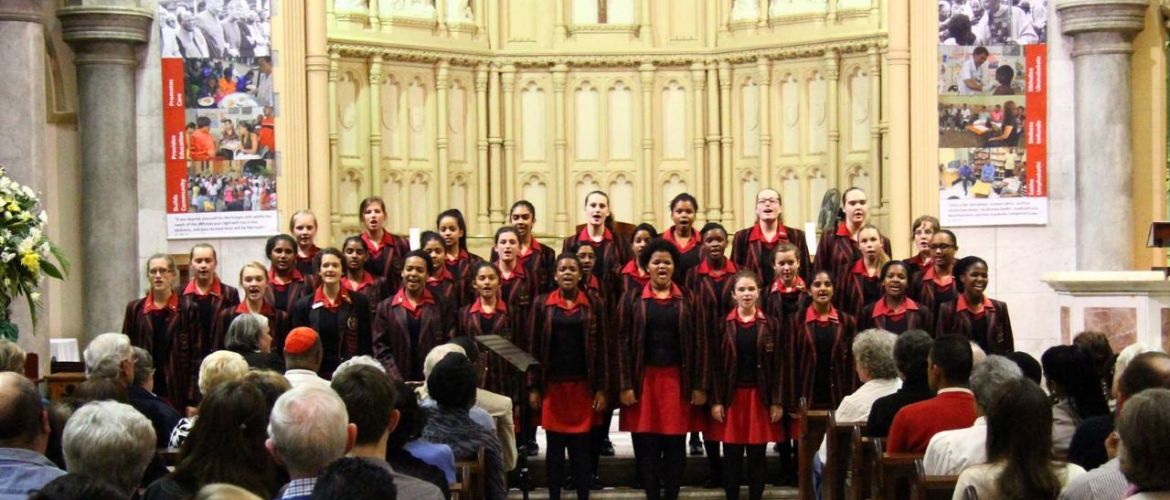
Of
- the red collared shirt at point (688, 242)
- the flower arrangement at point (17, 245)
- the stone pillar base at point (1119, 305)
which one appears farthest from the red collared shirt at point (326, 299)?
the stone pillar base at point (1119, 305)

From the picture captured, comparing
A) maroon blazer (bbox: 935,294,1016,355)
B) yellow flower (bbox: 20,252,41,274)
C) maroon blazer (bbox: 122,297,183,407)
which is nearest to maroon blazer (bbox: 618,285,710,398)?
maroon blazer (bbox: 935,294,1016,355)

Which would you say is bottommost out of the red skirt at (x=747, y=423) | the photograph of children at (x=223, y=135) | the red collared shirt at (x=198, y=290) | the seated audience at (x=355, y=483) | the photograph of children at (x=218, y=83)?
the red skirt at (x=747, y=423)

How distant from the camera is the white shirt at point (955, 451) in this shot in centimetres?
558

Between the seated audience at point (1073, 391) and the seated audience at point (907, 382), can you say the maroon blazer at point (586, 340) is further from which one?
the seated audience at point (1073, 391)

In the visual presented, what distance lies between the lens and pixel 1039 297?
41.6ft

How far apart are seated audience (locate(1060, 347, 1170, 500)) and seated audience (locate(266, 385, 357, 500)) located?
6.05 feet

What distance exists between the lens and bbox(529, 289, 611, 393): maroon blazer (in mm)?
9227

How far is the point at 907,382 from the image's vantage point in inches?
266

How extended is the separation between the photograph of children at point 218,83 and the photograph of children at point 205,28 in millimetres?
61

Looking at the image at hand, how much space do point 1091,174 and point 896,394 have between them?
20.8 ft

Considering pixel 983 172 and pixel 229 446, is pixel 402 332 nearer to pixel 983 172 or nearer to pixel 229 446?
pixel 229 446

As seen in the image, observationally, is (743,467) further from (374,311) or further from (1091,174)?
(1091,174)

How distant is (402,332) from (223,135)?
3759mm

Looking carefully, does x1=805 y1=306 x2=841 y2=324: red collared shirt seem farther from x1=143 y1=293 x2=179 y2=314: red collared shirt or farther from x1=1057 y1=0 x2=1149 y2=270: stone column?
x1=1057 y1=0 x2=1149 y2=270: stone column
